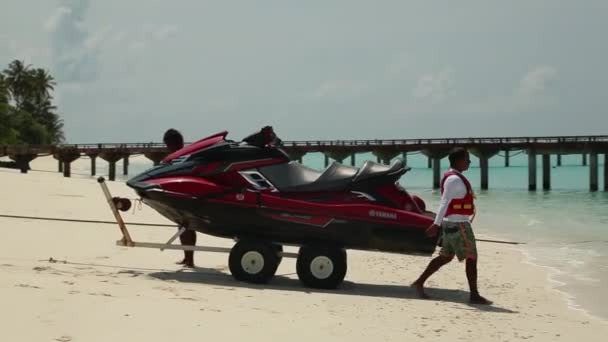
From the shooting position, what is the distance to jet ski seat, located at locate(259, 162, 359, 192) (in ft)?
23.3

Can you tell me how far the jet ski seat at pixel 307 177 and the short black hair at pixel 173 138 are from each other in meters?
1.54

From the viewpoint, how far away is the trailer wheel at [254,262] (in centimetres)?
702

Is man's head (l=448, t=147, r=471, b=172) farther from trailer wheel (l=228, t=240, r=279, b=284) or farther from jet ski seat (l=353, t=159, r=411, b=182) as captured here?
trailer wheel (l=228, t=240, r=279, b=284)

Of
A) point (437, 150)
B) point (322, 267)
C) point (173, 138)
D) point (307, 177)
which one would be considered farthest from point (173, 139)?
point (437, 150)

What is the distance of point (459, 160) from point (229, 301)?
8.33ft

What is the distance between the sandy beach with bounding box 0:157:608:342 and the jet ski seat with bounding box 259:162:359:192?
1.01m

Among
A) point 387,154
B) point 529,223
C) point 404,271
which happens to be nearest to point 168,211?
point 404,271

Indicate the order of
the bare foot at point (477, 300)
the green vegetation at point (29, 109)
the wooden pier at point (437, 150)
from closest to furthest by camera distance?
the bare foot at point (477, 300), the wooden pier at point (437, 150), the green vegetation at point (29, 109)

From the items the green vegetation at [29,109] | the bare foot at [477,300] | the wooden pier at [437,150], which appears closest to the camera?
the bare foot at [477,300]

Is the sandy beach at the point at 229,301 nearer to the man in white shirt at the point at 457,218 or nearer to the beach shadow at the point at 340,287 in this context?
the beach shadow at the point at 340,287

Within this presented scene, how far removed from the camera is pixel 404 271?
9055mm

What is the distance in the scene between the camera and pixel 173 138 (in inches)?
328

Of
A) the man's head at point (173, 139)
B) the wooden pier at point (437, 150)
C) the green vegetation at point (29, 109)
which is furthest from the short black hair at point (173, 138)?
the green vegetation at point (29, 109)

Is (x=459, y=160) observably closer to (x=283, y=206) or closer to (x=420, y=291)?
(x=420, y=291)
